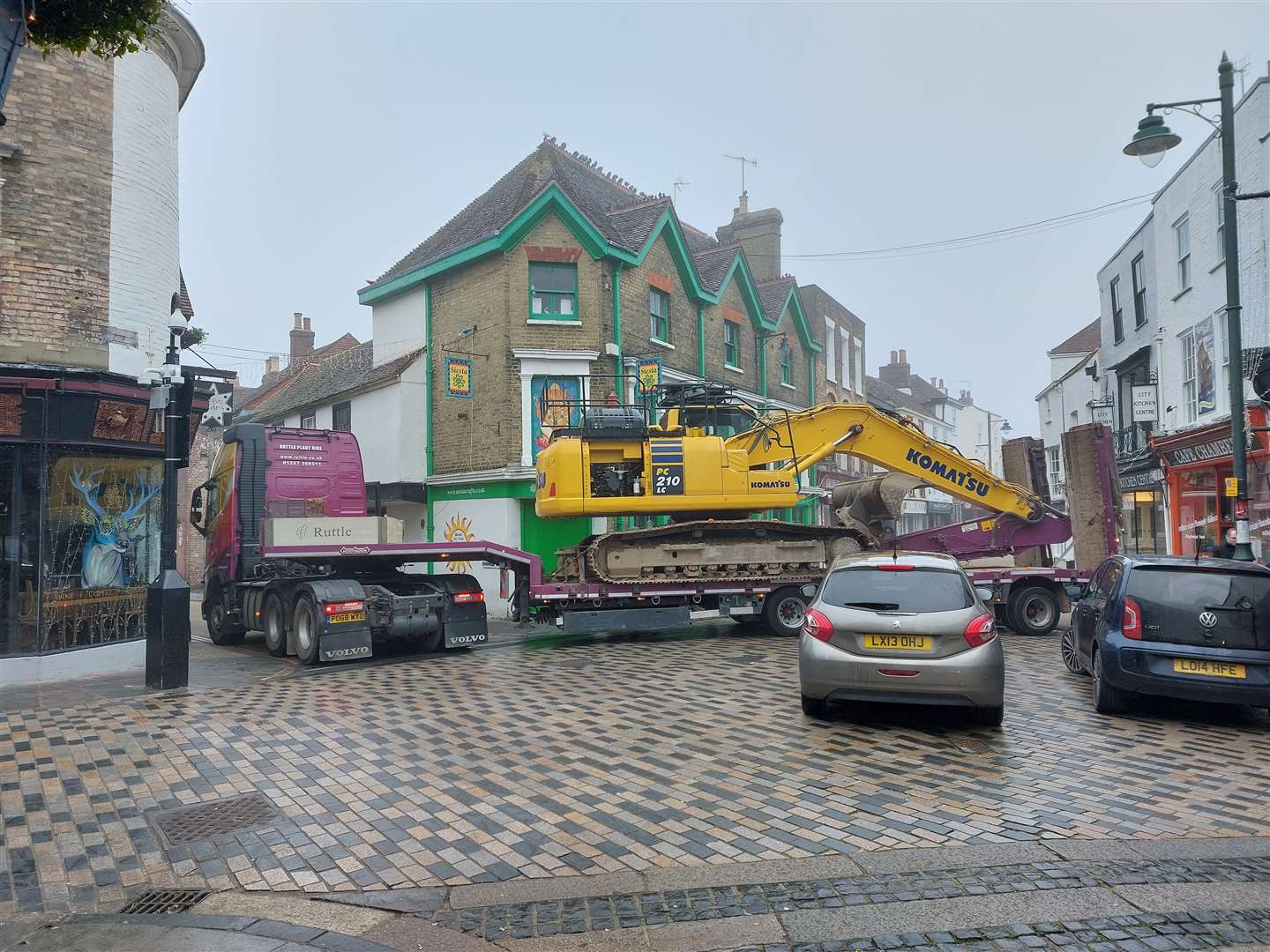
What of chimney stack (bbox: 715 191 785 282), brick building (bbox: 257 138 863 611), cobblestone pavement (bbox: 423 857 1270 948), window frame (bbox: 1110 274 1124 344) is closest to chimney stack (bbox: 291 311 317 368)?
brick building (bbox: 257 138 863 611)

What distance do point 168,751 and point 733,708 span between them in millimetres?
4843

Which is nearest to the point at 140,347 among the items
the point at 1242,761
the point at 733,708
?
the point at 733,708

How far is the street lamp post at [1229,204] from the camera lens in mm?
10508

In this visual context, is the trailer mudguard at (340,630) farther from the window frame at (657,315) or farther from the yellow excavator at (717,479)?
the window frame at (657,315)

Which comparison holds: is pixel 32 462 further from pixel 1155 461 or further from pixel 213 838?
pixel 1155 461

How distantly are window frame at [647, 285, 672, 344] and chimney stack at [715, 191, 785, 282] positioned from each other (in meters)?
Answer: 8.45

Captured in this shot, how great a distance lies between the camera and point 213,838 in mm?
4984

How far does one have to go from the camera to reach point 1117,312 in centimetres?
2500

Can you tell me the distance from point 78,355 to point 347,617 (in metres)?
4.78

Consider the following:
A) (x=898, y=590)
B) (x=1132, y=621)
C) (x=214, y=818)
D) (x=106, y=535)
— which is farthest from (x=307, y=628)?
(x=1132, y=621)

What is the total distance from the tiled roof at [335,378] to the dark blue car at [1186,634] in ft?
54.3

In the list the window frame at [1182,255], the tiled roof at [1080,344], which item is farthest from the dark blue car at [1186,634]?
the tiled roof at [1080,344]

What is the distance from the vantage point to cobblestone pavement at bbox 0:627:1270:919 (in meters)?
4.68

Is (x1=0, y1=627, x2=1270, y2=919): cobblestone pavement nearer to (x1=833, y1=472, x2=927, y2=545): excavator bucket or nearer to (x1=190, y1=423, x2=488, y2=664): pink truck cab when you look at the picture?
(x1=190, y1=423, x2=488, y2=664): pink truck cab
